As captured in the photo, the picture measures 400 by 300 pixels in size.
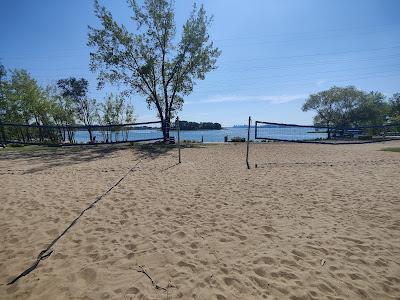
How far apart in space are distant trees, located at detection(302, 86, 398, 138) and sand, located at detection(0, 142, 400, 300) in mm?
50871

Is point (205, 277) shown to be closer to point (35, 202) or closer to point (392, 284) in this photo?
point (392, 284)

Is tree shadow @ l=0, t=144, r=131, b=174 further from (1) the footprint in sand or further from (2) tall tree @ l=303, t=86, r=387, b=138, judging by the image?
(2) tall tree @ l=303, t=86, r=387, b=138

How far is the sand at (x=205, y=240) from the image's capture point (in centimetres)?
316

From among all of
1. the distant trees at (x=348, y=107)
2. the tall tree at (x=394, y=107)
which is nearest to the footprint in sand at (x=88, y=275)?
the distant trees at (x=348, y=107)

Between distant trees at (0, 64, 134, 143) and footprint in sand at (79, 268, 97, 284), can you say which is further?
distant trees at (0, 64, 134, 143)

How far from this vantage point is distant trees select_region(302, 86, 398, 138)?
5088 cm

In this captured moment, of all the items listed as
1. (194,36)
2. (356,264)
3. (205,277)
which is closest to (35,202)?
(205,277)

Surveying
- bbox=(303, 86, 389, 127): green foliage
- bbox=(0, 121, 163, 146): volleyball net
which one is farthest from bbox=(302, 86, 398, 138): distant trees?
bbox=(0, 121, 163, 146): volleyball net

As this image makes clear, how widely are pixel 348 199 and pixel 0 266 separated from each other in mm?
7876

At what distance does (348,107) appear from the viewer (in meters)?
52.1

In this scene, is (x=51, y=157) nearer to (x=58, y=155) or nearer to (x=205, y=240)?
(x=58, y=155)

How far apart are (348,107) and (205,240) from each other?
59.1 meters

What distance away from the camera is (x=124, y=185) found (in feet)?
26.3

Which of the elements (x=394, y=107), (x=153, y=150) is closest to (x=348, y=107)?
(x=394, y=107)
